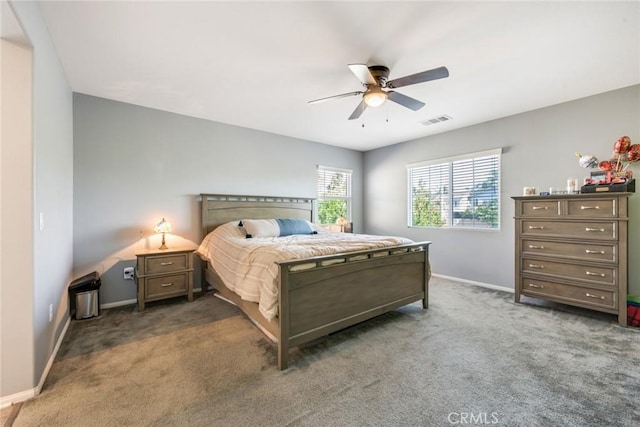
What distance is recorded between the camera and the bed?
2.16 meters

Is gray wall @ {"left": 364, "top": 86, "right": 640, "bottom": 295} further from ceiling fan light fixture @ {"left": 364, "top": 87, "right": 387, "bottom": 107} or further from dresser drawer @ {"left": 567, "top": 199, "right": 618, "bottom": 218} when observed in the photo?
ceiling fan light fixture @ {"left": 364, "top": 87, "right": 387, "bottom": 107}

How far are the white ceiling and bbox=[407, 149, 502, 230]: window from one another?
1.05 m

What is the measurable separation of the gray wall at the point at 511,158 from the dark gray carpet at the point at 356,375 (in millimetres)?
1331

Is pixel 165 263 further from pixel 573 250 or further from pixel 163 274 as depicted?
pixel 573 250

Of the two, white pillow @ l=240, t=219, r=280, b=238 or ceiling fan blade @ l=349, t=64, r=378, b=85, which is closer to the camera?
ceiling fan blade @ l=349, t=64, r=378, b=85

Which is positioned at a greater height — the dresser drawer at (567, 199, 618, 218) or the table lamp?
the dresser drawer at (567, 199, 618, 218)

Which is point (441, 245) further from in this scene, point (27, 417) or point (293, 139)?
point (27, 417)

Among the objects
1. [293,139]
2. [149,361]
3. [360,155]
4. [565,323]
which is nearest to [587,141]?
[565,323]

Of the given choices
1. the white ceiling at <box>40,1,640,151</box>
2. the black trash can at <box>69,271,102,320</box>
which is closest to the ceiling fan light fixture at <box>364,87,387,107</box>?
the white ceiling at <box>40,1,640,151</box>

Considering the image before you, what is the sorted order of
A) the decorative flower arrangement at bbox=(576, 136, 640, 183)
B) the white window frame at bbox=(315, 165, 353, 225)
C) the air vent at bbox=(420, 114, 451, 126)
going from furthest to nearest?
1. the white window frame at bbox=(315, 165, 353, 225)
2. the air vent at bbox=(420, 114, 451, 126)
3. the decorative flower arrangement at bbox=(576, 136, 640, 183)

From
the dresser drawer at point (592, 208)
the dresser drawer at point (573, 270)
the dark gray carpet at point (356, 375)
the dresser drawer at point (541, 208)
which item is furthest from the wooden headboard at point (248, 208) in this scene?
the dresser drawer at point (592, 208)

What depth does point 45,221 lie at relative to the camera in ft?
6.80

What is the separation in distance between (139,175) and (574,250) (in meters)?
5.58

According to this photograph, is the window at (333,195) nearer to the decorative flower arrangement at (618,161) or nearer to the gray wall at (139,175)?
the gray wall at (139,175)
